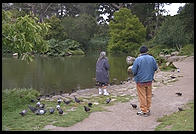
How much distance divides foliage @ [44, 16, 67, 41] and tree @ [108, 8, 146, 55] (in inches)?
330

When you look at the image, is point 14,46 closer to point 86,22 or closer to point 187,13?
point 187,13

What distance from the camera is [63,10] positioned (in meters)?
51.2

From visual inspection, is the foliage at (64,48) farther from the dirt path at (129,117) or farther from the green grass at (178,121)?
the green grass at (178,121)

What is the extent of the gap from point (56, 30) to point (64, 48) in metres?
3.88

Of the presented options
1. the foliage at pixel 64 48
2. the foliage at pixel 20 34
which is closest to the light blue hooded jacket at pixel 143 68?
the foliage at pixel 20 34

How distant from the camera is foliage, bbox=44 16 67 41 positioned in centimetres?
3953

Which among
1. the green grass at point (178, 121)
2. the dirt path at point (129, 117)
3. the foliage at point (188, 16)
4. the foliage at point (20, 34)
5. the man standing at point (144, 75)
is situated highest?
the foliage at point (188, 16)

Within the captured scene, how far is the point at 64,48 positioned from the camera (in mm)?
38031

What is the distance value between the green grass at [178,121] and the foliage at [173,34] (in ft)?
64.3

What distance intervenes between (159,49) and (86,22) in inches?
665

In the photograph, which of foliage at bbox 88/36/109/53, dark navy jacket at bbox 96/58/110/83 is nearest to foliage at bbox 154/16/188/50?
foliage at bbox 88/36/109/53

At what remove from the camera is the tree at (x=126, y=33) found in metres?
34.2

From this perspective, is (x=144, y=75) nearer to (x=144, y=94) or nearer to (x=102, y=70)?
(x=144, y=94)

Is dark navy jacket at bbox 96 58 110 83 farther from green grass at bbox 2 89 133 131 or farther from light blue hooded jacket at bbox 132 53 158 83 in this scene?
light blue hooded jacket at bbox 132 53 158 83
